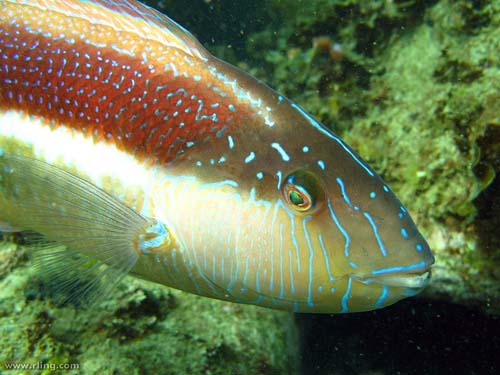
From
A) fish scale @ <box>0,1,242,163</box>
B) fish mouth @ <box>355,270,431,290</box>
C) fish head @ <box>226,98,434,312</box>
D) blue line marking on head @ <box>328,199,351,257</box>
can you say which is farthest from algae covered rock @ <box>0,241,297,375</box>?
fish mouth @ <box>355,270,431,290</box>

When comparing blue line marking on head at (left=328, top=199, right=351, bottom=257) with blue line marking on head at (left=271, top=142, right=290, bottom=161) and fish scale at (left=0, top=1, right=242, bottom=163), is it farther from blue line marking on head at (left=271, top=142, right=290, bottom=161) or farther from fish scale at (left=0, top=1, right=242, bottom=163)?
fish scale at (left=0, top=1, right=242, bottom=163)

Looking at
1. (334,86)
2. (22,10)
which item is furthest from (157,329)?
(334,86)

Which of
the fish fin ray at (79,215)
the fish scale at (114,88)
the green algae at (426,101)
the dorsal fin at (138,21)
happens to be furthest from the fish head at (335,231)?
the green algae at (426,101)

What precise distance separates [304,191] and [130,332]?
1.94 metres

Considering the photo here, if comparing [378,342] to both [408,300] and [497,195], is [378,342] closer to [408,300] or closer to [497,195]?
[408,300]

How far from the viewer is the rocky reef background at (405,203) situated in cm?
281

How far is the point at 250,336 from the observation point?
3396 mm

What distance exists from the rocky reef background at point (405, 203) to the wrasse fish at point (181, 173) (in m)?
0.77

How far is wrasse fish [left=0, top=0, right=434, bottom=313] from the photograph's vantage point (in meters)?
1.85

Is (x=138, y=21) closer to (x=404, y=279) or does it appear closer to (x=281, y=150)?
(x=281, y=150)

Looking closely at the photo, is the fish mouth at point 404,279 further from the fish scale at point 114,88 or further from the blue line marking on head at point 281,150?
the fish scale at point 114,88

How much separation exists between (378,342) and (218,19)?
7344 millimetres

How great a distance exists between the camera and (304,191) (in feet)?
6.05

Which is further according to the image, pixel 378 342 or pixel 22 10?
pixel 378 342
